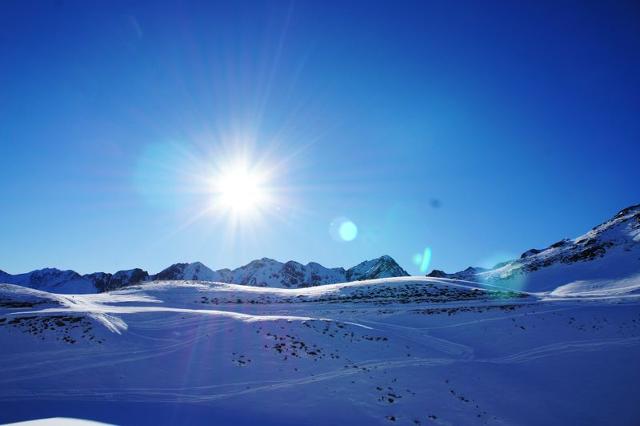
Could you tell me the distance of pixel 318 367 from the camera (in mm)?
20703

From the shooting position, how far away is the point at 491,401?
17781 mm

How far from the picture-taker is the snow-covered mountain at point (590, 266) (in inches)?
2124

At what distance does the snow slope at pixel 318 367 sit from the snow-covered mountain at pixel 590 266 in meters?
24.8

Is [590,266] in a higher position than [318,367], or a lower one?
higher

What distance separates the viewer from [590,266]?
210 feet

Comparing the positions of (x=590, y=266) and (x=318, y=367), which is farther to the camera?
(x=590, y=266)

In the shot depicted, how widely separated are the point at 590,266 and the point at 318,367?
213 feet

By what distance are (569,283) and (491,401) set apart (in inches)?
2049

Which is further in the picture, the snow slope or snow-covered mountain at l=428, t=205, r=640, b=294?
snow-covered mountain at l=428, t=205, r=640, b=294

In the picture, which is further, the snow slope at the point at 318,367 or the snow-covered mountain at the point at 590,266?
the snow-covered mountain at the point at 590,266

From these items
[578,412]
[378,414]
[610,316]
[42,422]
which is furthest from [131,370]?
[610,316]

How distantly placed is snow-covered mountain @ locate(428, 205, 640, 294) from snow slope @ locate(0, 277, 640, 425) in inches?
975

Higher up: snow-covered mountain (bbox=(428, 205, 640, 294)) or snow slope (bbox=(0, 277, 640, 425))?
snow-covered mountain (bbox=(428, 205, 640, 294))

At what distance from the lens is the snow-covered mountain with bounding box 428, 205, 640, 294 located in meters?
53.9
